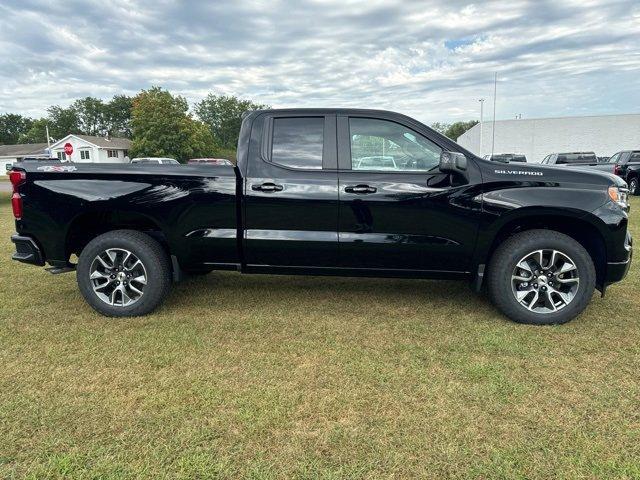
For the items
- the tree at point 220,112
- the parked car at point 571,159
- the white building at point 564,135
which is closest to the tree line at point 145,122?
the tree at point 220,112

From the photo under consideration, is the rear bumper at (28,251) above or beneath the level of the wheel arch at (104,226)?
beneath

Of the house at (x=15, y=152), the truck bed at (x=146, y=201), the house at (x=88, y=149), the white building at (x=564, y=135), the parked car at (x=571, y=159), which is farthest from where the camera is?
the house at (x=15, y=152)

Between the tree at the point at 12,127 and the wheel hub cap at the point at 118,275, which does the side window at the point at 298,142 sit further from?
the tree at the point at 12,127

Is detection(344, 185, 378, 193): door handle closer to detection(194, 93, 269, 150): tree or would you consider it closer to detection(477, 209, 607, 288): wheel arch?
detection(477, 209, 607, 288): wheel arch

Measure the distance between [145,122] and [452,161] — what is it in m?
55.1

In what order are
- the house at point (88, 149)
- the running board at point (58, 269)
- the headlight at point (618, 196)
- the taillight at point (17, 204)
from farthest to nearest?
the house at point (88, 149) < the running board at point (58, 269) < the taillight at point (17, 204) < the headlight at point (618, 196)

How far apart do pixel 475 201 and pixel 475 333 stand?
3.56 ft

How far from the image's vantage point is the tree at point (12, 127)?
9150 centimetres

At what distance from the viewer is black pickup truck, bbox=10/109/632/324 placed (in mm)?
3965

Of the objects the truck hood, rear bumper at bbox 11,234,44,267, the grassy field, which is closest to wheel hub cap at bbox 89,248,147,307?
the grassy field

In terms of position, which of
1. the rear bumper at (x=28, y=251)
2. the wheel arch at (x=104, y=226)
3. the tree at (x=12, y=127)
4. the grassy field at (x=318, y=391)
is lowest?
the grassy field at (x=318, y=391)

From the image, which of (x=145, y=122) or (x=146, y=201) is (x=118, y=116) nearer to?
(x=145, y=122)

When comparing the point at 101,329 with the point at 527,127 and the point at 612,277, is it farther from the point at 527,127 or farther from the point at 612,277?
the point at 527,127

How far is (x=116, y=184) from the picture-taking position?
13.7 ft
